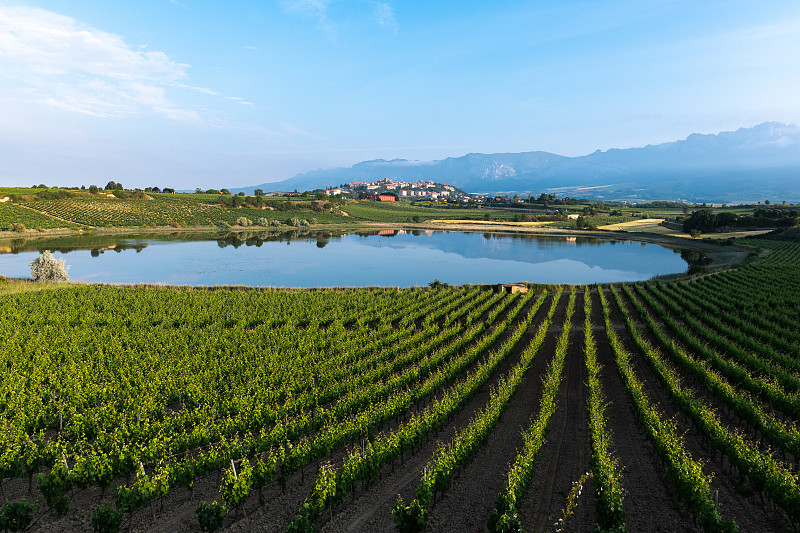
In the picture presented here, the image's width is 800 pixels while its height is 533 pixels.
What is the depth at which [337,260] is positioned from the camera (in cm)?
8775

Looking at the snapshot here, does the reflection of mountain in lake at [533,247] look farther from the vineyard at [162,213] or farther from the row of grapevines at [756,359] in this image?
the row of grapevines at [756,359]

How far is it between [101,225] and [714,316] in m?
147

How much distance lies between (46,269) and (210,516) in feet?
190

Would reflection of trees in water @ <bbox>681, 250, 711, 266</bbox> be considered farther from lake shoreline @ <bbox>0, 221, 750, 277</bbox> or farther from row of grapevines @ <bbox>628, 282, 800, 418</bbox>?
row of grapevines @ <bbox>628, 282, 800, 418</bbox>

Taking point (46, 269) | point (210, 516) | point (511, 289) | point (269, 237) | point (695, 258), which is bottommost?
point (695, 258)

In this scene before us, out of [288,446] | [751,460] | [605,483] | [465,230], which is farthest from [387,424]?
[465,230]

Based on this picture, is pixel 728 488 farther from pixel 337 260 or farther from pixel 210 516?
pixel 337 260

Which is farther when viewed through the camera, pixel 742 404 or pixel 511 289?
pixel 511 289

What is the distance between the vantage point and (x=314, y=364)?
996 inches

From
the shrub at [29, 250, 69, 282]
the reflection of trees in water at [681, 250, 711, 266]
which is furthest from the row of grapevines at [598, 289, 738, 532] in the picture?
the reflection of trees in water at [681, 250, 711, 266]

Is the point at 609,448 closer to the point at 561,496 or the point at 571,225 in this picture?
the point at 561,496

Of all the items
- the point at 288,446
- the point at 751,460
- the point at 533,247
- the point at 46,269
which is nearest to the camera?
the point at 751,460

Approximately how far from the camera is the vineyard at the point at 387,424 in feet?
42.4

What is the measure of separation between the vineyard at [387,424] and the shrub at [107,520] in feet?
0.37
